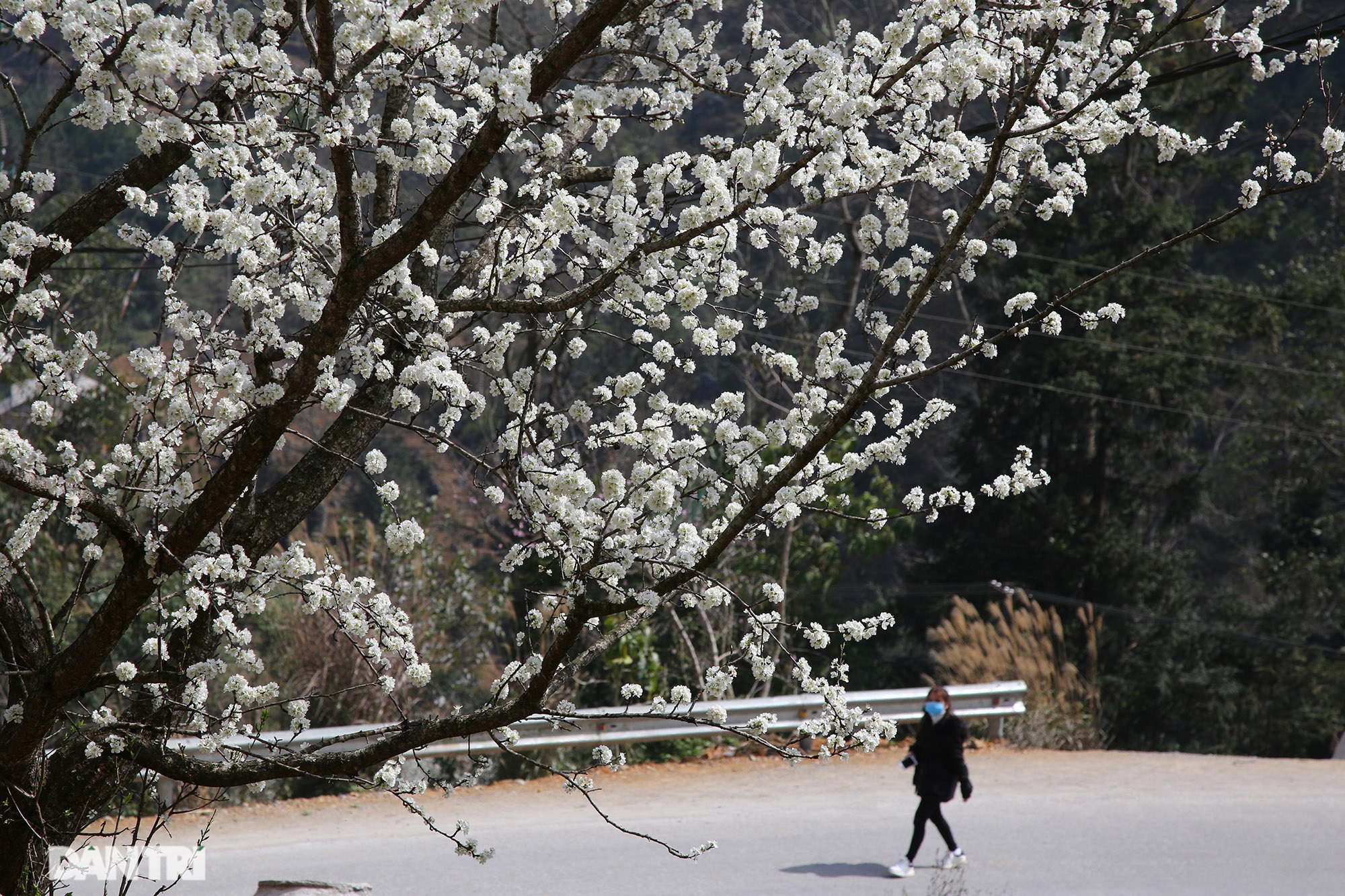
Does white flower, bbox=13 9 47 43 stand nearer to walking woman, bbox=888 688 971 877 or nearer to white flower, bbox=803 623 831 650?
white flower, bbox=803 623 831 650

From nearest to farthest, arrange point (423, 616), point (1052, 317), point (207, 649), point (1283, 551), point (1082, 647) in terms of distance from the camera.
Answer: point (1052, 317), point (207, 649), point (423, 616), point (1082, 647), point (1283, 551)

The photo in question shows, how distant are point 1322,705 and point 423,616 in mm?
13386

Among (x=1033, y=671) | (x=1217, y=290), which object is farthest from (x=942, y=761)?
(x=1217, y=290)

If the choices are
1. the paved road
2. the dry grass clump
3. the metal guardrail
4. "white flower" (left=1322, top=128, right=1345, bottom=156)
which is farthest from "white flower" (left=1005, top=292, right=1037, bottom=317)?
the dry grass clump

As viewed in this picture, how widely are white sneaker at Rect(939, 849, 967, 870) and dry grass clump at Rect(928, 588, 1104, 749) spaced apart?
4.19m

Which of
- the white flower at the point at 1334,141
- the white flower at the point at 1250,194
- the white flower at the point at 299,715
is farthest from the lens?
the white flower at the point at 299,715

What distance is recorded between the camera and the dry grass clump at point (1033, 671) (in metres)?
11.6

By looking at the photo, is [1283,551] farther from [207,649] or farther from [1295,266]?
[207,649]

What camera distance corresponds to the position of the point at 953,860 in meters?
7.49

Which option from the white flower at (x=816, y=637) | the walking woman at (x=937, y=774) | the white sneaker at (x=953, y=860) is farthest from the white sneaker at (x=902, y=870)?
the white flower at (x=816, y=637)

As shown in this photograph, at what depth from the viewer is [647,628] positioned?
11719 millimetres

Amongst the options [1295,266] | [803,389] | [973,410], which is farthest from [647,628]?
[1295,266]

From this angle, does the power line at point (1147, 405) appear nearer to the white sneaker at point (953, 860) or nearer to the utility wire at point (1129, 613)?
the utility wire at point (1129, 613)

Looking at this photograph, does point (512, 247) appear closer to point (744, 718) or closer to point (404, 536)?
point (404, 536)
